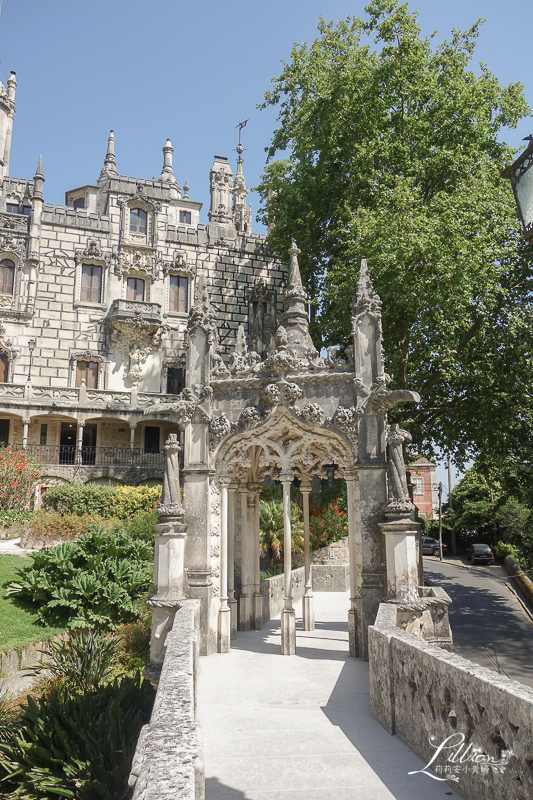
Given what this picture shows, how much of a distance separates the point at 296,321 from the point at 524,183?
741 centimetres

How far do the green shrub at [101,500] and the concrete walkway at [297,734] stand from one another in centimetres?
1076

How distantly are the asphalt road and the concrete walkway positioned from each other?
585cm

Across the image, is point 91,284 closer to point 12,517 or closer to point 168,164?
point 12,517

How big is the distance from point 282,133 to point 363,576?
2270 cm

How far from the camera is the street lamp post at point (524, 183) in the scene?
4.20 m

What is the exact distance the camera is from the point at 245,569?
12562 millimetres

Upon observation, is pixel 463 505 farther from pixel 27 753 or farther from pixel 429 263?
pixel 27 753

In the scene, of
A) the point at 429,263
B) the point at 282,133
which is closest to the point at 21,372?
the point at 282,133

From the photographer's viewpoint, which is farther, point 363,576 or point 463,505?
point 463,505

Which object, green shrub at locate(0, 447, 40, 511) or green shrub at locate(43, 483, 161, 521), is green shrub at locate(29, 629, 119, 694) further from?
green shrub at locate(0, 447, 40, 511)

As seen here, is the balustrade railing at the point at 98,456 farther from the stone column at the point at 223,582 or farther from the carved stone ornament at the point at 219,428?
the carved stone ornament at the point at 219,428

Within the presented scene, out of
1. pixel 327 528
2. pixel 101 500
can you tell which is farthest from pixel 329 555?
pixel 101 500

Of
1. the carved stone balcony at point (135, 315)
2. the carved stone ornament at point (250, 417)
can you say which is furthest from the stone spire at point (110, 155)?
the carved stone ornament at point (250, 417)

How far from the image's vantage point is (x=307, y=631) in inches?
497
